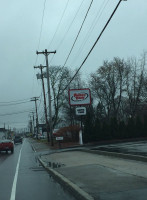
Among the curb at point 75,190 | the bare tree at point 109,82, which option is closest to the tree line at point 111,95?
Result: the bare tree at point 109,82

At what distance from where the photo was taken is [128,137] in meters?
39.2

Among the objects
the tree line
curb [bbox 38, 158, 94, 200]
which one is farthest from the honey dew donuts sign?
curb [bbox 38, 158, 94, 200]

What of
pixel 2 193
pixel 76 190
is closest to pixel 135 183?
pixel 76 190

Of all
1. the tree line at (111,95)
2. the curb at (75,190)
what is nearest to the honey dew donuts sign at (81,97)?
the tree line at (111,95)

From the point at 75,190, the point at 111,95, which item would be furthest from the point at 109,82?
the point at 75,190

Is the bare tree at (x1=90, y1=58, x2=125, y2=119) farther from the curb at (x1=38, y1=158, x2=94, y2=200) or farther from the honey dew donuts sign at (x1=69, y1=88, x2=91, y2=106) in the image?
the curb at (x1=38, y1=158, x2=94, y2=200)

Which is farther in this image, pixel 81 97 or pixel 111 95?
pixel 111 95

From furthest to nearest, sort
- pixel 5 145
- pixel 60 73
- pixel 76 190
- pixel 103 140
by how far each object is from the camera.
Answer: pixel 60 73
pixel 103 140
pixel 5 145
pixel 76 190

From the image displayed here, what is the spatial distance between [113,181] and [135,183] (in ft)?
2.83

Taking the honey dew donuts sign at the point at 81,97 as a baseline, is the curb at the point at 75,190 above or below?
below

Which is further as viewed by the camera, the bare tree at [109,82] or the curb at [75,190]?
the bare tree at [109,82]

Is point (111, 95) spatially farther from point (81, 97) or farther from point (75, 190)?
point (75, 190)

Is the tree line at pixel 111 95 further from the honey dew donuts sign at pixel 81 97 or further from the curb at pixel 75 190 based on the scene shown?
the curb at pixel 75 190

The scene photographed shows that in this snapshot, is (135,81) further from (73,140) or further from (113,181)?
(113,181)
